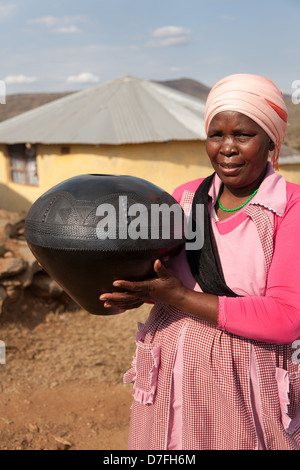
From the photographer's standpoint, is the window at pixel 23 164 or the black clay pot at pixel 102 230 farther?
the window at pixel 23 164

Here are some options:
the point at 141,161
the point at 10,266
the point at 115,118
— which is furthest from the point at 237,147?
the point at 115,118

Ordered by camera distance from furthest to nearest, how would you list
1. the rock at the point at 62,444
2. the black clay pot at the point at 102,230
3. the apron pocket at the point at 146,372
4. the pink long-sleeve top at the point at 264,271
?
the rock at the point at 62,444 < the apron pocket at the point at 146,372 < the black clay pot at the point at 102,230 < the pink long-sleeve top at the point at 264,271

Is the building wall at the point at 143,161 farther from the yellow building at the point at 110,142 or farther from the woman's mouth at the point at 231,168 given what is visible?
the woman's mouth at the point at 231,168

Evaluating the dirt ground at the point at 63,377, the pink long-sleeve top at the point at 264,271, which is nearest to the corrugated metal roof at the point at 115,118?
the dirt ground at the point at 63,377

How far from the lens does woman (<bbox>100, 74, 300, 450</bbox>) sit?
150 centimetres

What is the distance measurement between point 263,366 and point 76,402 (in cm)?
321

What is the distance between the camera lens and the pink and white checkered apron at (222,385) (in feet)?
5.26

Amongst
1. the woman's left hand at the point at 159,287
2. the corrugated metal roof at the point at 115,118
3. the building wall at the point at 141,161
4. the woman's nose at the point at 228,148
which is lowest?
the building wall at the point at 141,161

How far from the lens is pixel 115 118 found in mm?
10805

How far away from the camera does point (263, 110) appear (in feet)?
5.04

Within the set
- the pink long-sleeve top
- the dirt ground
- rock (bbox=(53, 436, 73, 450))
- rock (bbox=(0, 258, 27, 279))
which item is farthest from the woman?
rock (bbox=(0, 258, 27, 279))

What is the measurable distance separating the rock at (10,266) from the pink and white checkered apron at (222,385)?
435cm
